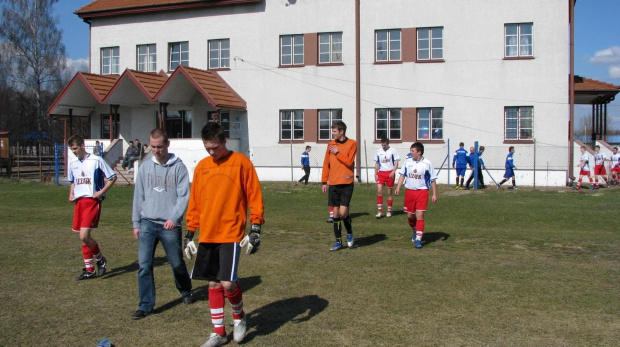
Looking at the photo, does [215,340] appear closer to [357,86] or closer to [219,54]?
[357,86]

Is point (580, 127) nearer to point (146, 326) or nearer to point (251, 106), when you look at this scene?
point (251, 106)

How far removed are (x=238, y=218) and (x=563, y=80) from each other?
2404cm

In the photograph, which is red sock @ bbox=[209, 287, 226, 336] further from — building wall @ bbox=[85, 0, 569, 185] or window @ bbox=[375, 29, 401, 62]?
window @ bbox=[375, 29, 401, 62]

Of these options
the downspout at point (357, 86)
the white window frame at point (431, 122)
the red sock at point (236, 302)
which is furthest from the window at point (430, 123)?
the red sock at point (236, 302)

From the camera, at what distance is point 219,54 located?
1177 inches

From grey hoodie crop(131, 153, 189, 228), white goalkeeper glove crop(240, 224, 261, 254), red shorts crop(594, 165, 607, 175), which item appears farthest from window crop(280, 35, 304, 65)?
white goalkeeper glove crop(240, 224, 261, 254)

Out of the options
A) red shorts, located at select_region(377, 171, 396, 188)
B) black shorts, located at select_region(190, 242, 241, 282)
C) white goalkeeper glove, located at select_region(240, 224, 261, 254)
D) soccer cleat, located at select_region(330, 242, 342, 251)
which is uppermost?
red shorts, located at select_region(377, 171, 396, 188)

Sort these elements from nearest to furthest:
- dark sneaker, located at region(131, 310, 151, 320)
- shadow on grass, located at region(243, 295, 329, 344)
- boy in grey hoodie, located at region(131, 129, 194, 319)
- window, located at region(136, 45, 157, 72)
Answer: shadow on grass, located at region(243, 295, 329, 344) → dark sneaker, located at region(131, 310, 151, 320) → boy in grey hoodie, located at region(131, 129, 194, 319) → window, located at region(136, 45, 157, 72)

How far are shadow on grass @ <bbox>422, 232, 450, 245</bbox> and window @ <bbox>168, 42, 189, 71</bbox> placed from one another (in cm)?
2230

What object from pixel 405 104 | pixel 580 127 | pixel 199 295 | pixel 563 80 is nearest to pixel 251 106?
pixel 405 104

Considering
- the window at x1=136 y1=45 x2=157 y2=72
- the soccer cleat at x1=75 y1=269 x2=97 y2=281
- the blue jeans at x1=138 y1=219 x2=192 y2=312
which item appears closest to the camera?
the blue jeans at x1=138 y1=219 x2=192 y2=312

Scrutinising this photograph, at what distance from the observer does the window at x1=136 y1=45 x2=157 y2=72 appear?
31156mm

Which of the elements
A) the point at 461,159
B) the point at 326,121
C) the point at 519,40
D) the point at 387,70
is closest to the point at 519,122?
the point at 519,40

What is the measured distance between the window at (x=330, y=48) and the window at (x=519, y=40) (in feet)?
26.0
